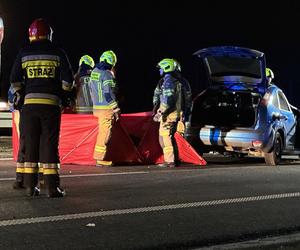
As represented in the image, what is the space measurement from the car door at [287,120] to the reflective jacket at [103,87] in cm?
370

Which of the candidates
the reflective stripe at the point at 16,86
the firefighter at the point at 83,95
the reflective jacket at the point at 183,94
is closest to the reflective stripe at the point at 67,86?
the reflective stripe at the point at 16,86

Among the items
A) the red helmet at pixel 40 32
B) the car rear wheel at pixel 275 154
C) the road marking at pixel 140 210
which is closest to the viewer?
the road marking at pixel 140 210

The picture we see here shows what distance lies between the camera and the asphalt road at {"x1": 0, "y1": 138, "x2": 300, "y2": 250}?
5453 millimetres

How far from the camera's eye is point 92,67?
39.6 feet

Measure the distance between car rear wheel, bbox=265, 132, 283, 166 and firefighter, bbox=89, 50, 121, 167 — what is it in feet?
10.5

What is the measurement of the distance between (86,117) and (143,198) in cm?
396

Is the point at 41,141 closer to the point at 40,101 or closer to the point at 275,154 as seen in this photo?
the point at 40,101

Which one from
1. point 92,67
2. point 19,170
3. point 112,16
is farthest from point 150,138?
point 112,16

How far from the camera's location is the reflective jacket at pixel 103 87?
10.9m

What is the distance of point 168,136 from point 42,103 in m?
4.40

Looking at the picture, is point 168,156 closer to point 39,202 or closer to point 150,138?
point 150,138

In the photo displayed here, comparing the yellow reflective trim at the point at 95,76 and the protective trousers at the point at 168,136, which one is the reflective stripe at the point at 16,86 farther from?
the protective trousers at the point at 168,136

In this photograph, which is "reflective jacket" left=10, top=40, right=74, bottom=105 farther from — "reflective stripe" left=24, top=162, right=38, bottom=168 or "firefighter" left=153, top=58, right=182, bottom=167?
"firefighter" left=153, top=58, right=182, bottom=167

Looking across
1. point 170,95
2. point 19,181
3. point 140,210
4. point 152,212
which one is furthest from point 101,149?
point 152,212
